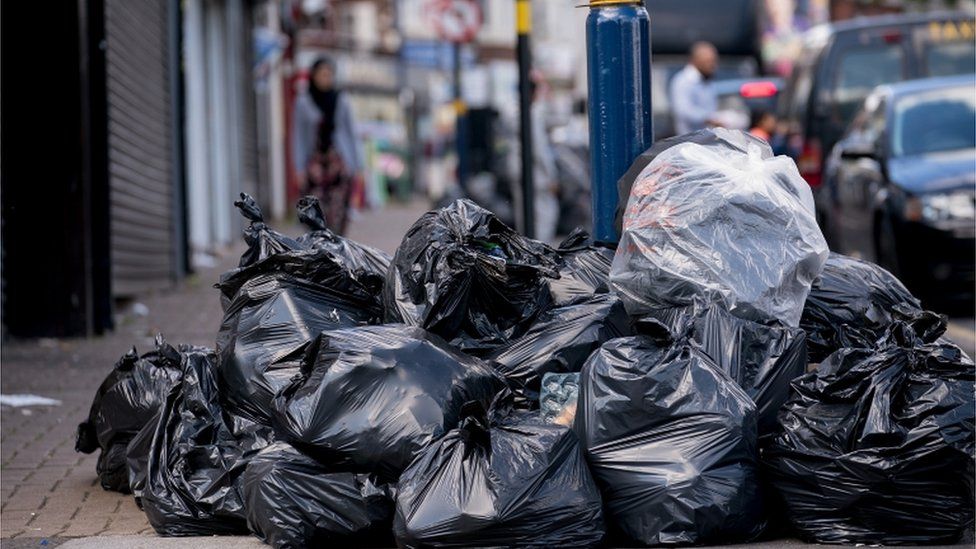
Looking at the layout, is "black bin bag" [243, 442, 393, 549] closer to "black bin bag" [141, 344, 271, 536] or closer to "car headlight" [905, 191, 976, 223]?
"black bin bag" [141, 344, 271, 536]

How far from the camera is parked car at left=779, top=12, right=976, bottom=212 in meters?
14.2

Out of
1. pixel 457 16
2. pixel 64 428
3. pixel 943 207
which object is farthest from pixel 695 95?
pixel 64 428

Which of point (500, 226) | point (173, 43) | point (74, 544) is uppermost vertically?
point (173, 43)

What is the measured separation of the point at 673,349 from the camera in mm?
4695

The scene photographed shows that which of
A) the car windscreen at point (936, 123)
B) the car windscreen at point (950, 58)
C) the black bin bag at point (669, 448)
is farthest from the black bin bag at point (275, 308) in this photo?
the car windscreen at point (950, 58)

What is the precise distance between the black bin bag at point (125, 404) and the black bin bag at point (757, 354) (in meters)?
1.76

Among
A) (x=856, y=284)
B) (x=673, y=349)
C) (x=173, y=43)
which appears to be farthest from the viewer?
(x=173, y=43)

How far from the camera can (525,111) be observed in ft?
34.1

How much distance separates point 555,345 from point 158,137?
361 inches

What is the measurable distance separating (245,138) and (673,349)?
1691cm

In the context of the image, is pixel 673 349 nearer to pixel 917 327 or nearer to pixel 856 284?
pixel 917 327

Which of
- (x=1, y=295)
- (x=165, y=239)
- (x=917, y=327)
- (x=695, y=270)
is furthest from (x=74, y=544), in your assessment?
(x=165, y=239)

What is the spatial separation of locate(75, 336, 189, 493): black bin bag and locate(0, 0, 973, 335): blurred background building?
3980 mm

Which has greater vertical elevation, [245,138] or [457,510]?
[245,138]
